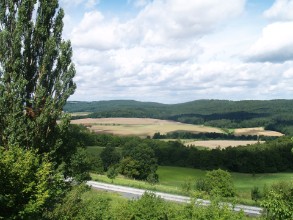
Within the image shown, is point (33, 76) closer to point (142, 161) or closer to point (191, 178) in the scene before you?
point (191, 178)

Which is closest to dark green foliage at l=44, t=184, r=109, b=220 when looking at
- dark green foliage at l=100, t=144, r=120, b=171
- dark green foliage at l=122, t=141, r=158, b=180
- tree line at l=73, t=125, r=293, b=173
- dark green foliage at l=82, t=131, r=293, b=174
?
dark green foliage at l=122, t=141, r=158, b=180

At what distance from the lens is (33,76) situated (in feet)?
77.9

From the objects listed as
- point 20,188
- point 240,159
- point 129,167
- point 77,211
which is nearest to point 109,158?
point 129,167

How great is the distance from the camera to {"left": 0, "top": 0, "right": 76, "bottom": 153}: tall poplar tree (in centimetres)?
2227

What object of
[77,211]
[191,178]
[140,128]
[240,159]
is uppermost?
[77,211]

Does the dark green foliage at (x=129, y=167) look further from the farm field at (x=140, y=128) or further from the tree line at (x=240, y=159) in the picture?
the farm field at (x=140, y=128)

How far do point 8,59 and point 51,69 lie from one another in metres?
2.88

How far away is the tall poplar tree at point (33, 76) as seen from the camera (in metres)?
22.3

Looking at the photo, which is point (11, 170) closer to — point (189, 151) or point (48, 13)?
point (48, 13)

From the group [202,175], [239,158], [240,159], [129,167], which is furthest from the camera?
[239,158]

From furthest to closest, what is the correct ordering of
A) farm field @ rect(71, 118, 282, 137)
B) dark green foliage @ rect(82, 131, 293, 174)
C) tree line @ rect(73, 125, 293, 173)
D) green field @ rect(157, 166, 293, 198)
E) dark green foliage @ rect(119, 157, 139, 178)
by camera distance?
farm field @ rect(71, 118, 282, 137) → tree line @ rect(73, 125, 293, 173) → dark green foliage @ rect(82, 131, 293, 174) → dark green foliage @ rect(119, 157, 139, 178) → green field @ rect(157, 166, 293, 198)

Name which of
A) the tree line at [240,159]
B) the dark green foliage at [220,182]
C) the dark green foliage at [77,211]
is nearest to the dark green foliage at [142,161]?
the tree line at [240,159]

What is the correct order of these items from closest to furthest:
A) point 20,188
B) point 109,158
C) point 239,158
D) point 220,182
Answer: point 20,188 < point 220,182 < point 239,158 < point 109,158

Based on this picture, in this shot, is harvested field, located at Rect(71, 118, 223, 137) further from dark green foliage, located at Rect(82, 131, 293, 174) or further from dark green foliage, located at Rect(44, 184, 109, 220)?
dark green foliage, located at Rect(44, 184, 109, 220)
